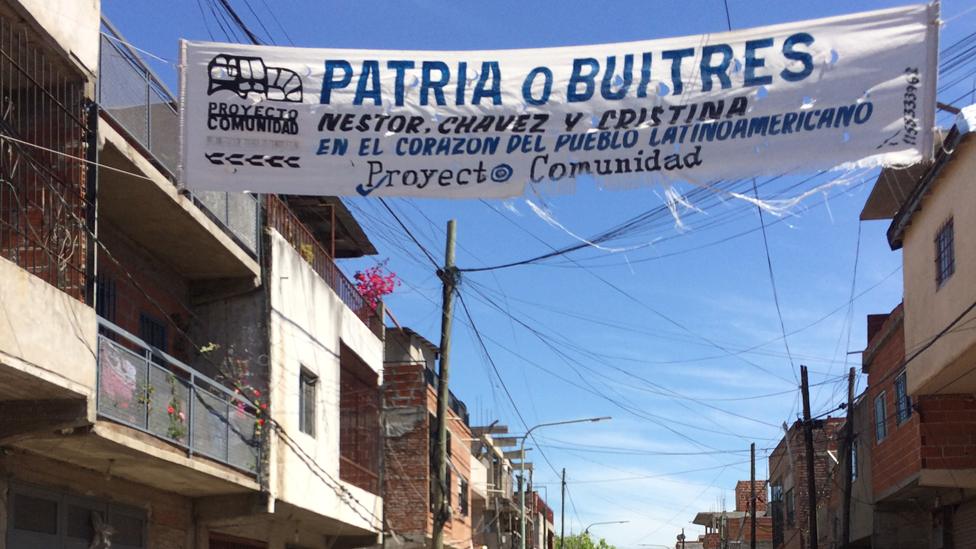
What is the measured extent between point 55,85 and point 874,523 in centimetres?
2288

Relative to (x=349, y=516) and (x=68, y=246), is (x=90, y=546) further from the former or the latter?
(x=349, y=516)

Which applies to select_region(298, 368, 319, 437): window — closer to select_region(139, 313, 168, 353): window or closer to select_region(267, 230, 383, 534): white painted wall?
select_region(267, 230, 383, 534): white painted wall

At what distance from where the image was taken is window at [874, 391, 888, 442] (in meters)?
27.5

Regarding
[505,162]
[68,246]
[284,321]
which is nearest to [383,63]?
[505,162]

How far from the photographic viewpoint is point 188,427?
601 inches

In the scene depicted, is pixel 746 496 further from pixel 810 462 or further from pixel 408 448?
pixel 408 448

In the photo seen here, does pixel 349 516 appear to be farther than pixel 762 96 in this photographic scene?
Yes

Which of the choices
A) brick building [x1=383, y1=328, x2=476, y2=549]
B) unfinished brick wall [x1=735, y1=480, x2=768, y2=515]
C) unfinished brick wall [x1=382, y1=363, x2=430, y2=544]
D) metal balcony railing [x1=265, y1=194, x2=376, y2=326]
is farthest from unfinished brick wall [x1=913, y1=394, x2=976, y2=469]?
unfinished brick wall [x1=735, y1=480, x2=768, y2=515]

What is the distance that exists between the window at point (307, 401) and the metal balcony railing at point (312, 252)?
2.03 meters

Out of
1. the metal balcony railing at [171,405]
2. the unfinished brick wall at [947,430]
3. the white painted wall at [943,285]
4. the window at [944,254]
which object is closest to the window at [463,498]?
the unfinished brick wall at [947,430]

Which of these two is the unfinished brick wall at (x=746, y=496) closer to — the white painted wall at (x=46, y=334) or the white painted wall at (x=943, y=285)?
the white painted wall at (x=943, y=285)

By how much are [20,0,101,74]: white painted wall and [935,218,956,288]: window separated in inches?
517

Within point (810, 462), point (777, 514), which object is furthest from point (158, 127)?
point (777, 514)

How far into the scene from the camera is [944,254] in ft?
63.8
